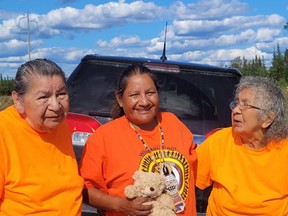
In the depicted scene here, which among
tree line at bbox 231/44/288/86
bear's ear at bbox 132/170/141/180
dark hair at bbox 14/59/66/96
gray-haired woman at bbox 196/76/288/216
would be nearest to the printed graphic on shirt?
bear's ear at bbox 132/170/141/180

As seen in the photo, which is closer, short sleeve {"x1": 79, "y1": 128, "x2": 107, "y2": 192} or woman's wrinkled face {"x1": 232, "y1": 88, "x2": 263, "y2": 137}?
short sleeve {"x1": 79, "y1": 128, "x2": 107, "y2": 192}

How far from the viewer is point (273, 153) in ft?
11.5

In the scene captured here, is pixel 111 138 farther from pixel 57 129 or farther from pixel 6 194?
pixel 6 194

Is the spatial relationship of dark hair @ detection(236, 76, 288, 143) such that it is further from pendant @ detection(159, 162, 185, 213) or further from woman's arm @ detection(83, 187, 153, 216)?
woman's arm @ detection(83, 187, 153, 216)

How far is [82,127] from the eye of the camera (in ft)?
14.1

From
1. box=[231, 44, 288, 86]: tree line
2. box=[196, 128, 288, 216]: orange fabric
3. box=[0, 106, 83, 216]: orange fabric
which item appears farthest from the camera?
box=[231, 44, 288, 86]: tree line

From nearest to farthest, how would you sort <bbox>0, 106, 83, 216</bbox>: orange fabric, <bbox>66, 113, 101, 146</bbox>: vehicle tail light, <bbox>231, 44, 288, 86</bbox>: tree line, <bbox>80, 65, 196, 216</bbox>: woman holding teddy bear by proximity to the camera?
<bbox>0, 106, 83, 216</bbox>: orange fabric → <bbox>80, 65, 196, 216</bbox>: woman holding teddy bear → <bbox>66, 113, 101, 146</bbox>: vehicle tail light → <bbox>231, 44, 288, 86</bbox>: tree line

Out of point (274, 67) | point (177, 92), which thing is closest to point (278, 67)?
point (274, 67)

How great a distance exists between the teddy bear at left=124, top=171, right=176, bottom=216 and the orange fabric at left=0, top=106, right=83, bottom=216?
0.34m

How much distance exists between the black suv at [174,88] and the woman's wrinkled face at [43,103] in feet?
5.39

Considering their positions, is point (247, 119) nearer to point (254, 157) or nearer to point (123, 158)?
point (254, 157)

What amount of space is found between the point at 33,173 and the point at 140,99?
889 mm

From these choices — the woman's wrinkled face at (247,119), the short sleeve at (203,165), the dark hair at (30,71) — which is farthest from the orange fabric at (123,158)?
the dark hair at (30,71)

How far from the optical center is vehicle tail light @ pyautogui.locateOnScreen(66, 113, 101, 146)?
4.27 metres
